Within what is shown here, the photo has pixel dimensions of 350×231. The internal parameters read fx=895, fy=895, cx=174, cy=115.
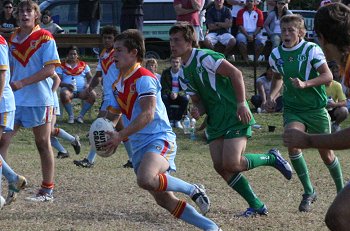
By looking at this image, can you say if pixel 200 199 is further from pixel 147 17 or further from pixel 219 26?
pixel 147 17

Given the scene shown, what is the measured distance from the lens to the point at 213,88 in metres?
7.96

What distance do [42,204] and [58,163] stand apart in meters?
3.56

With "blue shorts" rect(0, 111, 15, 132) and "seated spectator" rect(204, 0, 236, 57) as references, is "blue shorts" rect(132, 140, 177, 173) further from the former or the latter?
"seated spectator" rect(204, 0, 236, 57)

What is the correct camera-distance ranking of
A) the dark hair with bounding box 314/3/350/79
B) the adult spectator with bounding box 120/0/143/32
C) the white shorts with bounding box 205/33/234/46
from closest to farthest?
1. the dark hair with bounding box 314/3/350/79
2. the adult spectator with bounding box 120/0/143/32
3. the white shorts with bounding box 205/33/234/46

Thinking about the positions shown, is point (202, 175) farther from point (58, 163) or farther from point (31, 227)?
point (31, 227)

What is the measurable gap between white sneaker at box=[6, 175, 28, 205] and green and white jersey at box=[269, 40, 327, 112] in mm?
2663

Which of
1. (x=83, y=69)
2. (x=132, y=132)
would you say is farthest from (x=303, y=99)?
(x=83, y=69)

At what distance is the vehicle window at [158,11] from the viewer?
80.1 feet

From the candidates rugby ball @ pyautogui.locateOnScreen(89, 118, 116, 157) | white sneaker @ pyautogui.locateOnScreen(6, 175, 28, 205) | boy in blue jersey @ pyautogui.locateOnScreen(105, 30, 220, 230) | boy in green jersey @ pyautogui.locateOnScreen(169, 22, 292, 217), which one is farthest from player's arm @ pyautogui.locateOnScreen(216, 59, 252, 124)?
white sneaker @ pyautogui.locateOnScreen(6, 175, 28, 205)

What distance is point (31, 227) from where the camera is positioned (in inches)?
298

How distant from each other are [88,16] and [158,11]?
13.1 feet

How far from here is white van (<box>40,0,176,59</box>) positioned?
23453mm

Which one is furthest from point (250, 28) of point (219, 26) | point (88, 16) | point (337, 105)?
point (337, 105)

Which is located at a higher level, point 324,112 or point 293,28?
point 293,28
